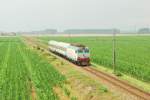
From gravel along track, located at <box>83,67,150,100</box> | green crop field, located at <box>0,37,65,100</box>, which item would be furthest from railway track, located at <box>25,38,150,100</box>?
green crop field, located at <box>0,37,65,100</box>

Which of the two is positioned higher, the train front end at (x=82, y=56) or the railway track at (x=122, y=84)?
the train front end at (x=82, y=56)

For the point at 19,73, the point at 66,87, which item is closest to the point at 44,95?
the point at 66,87

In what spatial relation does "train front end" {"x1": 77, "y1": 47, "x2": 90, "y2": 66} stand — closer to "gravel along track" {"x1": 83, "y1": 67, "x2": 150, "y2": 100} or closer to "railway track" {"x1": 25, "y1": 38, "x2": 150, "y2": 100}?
"railway track" {"x1": 25, "y1": 38, "x2": 150, "y2": 100}

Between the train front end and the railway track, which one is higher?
the train front end

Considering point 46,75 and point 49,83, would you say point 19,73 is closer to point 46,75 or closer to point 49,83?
point 46,75

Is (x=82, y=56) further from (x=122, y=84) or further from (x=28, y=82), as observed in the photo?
(x=122, y=84)

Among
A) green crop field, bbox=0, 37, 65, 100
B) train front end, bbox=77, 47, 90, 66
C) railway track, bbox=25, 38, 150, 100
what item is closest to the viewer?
railway track, bbox=25, 38, 150, 100

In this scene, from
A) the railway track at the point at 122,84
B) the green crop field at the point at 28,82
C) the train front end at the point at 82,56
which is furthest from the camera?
the train front end at the point at 82,56

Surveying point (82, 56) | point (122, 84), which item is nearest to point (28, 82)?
point (122, 84)

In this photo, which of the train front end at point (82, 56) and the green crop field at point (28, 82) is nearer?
the green crop field at point (28, 82)

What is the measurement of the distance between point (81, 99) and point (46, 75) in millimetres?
14303

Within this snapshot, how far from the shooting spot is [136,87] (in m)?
34.3

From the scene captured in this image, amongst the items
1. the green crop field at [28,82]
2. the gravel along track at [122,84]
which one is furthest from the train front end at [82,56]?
the gravel along track at [122,84]

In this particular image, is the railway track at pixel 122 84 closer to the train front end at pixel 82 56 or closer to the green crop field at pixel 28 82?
the green crop field at pixel 28 82
